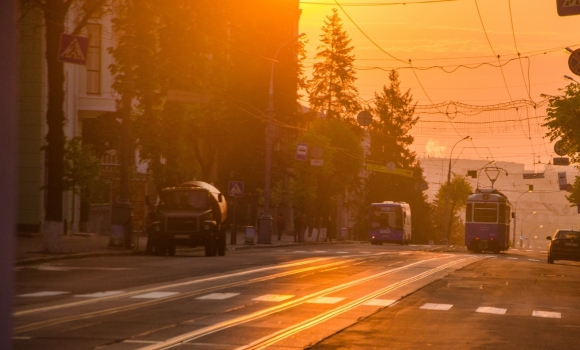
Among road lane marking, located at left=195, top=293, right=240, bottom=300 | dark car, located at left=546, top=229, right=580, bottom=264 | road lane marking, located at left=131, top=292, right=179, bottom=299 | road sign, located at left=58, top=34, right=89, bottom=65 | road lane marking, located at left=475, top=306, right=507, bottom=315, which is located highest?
road sign, located at left=58, top=34, right=89, bottom=65

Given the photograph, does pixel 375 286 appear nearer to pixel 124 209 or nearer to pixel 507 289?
pixel 507 289

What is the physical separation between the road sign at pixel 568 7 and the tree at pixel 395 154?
9597 centimetres

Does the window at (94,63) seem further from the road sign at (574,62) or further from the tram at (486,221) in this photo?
the road sign at (574,62)

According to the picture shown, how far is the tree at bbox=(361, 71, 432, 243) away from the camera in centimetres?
10981

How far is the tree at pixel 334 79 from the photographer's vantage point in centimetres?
8856

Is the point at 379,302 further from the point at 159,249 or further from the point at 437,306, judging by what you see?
the point at 159,249

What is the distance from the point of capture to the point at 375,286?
2012cm

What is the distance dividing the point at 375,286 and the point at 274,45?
55.7 m

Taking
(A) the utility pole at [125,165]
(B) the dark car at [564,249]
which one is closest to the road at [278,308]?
(A) the utility pole at [125,165]

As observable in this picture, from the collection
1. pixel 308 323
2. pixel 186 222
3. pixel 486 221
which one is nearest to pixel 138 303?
pixel 308 323

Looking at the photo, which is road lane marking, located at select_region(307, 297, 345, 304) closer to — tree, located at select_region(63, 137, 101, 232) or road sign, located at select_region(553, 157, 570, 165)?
tree, located at select_region(63, 137, 101, 232)

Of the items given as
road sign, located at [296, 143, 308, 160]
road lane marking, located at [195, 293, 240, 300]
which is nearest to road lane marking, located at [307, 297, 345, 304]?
road lane marking, located at [195, 293, 240, 300]

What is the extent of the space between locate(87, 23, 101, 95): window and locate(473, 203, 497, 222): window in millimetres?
21754

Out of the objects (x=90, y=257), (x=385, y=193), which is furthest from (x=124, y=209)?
(x=385, y=193)
